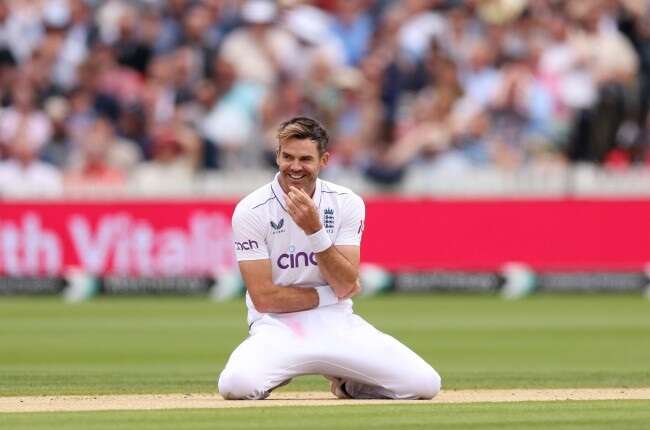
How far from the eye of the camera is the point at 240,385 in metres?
8.92

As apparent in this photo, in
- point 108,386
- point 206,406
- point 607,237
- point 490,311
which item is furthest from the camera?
point 607,237

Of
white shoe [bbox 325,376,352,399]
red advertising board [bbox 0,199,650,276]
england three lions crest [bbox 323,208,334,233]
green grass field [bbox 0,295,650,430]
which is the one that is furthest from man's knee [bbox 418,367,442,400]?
red advertising board [bbox 0,199,650,276]

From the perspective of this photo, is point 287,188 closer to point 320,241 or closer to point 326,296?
point 320,241

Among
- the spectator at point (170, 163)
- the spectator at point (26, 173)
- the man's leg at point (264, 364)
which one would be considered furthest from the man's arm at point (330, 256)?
the spectator at point (26, 173)

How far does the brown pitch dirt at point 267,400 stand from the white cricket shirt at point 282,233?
73 cm

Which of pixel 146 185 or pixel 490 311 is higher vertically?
pixel 146 185

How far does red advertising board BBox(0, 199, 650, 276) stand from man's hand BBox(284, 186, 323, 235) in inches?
437

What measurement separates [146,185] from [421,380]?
11130 millimetres

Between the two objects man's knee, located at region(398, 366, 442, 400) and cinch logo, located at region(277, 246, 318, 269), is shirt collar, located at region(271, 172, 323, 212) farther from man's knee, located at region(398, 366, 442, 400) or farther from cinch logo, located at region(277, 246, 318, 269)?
man's knee, located at region(398, 366, 442, 400)

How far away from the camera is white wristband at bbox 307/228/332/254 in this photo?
28.1 ft

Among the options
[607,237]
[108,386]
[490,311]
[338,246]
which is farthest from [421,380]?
[607,237]

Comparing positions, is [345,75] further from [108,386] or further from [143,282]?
[108,386]

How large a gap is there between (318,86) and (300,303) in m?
11.8

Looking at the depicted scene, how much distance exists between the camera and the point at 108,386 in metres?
10.5
